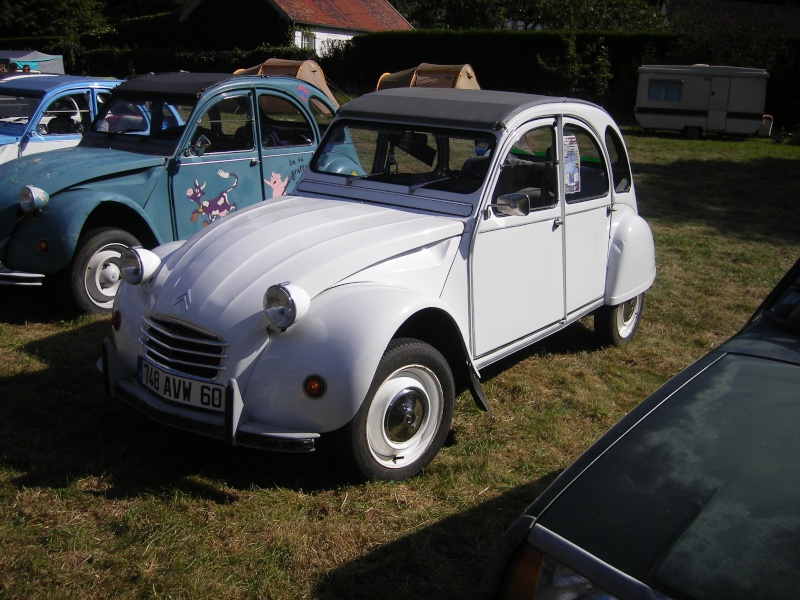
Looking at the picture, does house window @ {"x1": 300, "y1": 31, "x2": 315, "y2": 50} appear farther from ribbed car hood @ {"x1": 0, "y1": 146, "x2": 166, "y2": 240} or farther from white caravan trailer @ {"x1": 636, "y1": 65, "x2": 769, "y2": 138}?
ribbed car hood @ {"x1": 0, "y1": 146, "x2": 166, "y2": 240}

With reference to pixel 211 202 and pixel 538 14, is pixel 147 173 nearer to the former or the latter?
pixel 211 202

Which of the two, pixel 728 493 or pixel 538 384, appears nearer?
pixel 728 493

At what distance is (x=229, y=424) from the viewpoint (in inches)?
136

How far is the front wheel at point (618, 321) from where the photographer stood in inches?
232

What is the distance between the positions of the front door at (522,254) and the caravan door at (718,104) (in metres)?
18.1

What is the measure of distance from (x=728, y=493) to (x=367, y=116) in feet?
11.6

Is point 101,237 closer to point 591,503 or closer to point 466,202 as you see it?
point 466,202

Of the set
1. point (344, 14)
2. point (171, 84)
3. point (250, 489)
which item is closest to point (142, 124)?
point (171, 84)

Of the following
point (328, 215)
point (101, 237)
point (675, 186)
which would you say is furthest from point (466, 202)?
point (675, 186)

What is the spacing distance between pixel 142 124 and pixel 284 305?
4236 mm

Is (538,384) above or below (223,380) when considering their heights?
below

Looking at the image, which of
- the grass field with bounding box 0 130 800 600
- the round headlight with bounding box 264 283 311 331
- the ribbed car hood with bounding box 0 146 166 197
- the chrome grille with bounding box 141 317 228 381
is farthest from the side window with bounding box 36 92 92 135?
the round headlight with bounding box 264 283 311 331

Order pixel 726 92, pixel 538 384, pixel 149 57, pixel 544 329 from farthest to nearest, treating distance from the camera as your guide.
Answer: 1. pixel 149 57
2. pixel 726 92
3. pixel 538 384
4. pixel 544 329

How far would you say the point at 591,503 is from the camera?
2.12m
